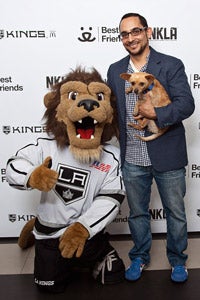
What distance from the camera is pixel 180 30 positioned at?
2.25m

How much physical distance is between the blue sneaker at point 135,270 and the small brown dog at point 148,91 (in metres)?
0.68

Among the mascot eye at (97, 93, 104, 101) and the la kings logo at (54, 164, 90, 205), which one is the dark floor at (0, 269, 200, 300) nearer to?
Result: the la kings logo at (54, 164, 90, 205)

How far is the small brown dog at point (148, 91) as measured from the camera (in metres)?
1.62

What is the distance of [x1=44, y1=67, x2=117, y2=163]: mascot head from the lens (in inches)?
63.2

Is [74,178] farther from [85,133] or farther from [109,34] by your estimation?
[109,34]

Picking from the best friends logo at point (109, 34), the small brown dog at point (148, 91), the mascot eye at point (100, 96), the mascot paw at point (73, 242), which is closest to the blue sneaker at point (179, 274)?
the mascot paw at point (73, 242)

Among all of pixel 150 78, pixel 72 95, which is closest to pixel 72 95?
pixel 72 95

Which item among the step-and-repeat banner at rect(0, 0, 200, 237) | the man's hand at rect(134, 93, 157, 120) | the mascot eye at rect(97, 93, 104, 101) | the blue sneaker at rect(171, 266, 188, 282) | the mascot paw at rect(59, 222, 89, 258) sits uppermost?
the step-and-repeat banner at rect(0, 0, 200, 237)

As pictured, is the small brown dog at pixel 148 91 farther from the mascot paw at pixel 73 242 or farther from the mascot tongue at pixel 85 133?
the mascot paw at pixel 73 242

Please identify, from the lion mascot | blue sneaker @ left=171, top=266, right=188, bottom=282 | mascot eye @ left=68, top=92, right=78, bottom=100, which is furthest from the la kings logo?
blue sneaker @ left=171, top=266, right=188, bottom=282

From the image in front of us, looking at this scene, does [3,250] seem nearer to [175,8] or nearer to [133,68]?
[133,68]

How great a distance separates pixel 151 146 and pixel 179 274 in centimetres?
69

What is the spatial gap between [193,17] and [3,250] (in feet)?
6.09

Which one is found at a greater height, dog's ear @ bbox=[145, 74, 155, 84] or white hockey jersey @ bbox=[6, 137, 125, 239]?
dog's ear @ bbox=[145, 74, 155, 84]
